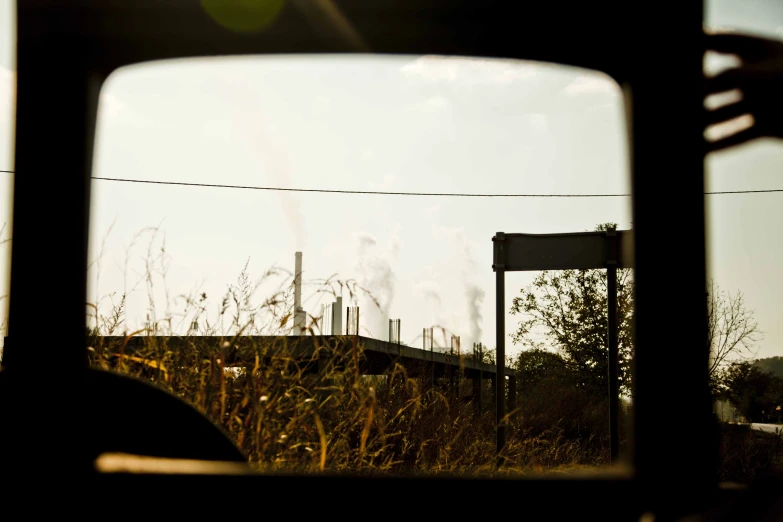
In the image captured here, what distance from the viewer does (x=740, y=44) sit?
2.88ft

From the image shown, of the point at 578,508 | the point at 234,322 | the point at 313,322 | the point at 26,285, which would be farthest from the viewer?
the point at 234,322

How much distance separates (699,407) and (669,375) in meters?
0.06

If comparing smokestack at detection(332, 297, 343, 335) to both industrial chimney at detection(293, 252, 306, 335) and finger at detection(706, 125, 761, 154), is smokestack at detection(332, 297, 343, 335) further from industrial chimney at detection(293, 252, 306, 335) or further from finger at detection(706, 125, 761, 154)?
finger at detection(706, 125, 761, 154)

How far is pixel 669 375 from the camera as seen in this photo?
0.87m

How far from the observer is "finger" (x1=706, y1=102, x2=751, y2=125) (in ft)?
2.91

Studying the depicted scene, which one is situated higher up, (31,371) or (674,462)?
(31,371)

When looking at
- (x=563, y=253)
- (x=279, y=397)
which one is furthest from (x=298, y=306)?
(x=563, y=253)

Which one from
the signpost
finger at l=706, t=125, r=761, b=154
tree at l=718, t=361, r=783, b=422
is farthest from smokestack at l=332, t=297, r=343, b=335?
tree at l=718, t=361, r=783, b=422

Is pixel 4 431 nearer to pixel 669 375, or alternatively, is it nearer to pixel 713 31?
pixel 669 375

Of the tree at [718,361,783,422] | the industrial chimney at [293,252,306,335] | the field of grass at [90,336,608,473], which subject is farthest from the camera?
the tree at [718,361,783,422]

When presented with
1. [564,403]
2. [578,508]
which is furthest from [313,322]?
[564,403]

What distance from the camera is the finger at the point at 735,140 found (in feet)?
2.92

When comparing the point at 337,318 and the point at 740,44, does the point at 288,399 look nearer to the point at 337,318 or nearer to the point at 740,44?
the point at 337,318

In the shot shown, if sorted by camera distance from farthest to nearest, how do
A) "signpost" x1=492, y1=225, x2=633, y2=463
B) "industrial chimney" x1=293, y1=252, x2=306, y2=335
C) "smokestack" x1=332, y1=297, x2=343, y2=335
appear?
"signpost" x1=492, y1=225, x2=633, y2=463, "smokestack" x1=332, y1=297, x2=343, y2=335, "industrial chimney" x1=293, y1=252, x2=306, y2=335
